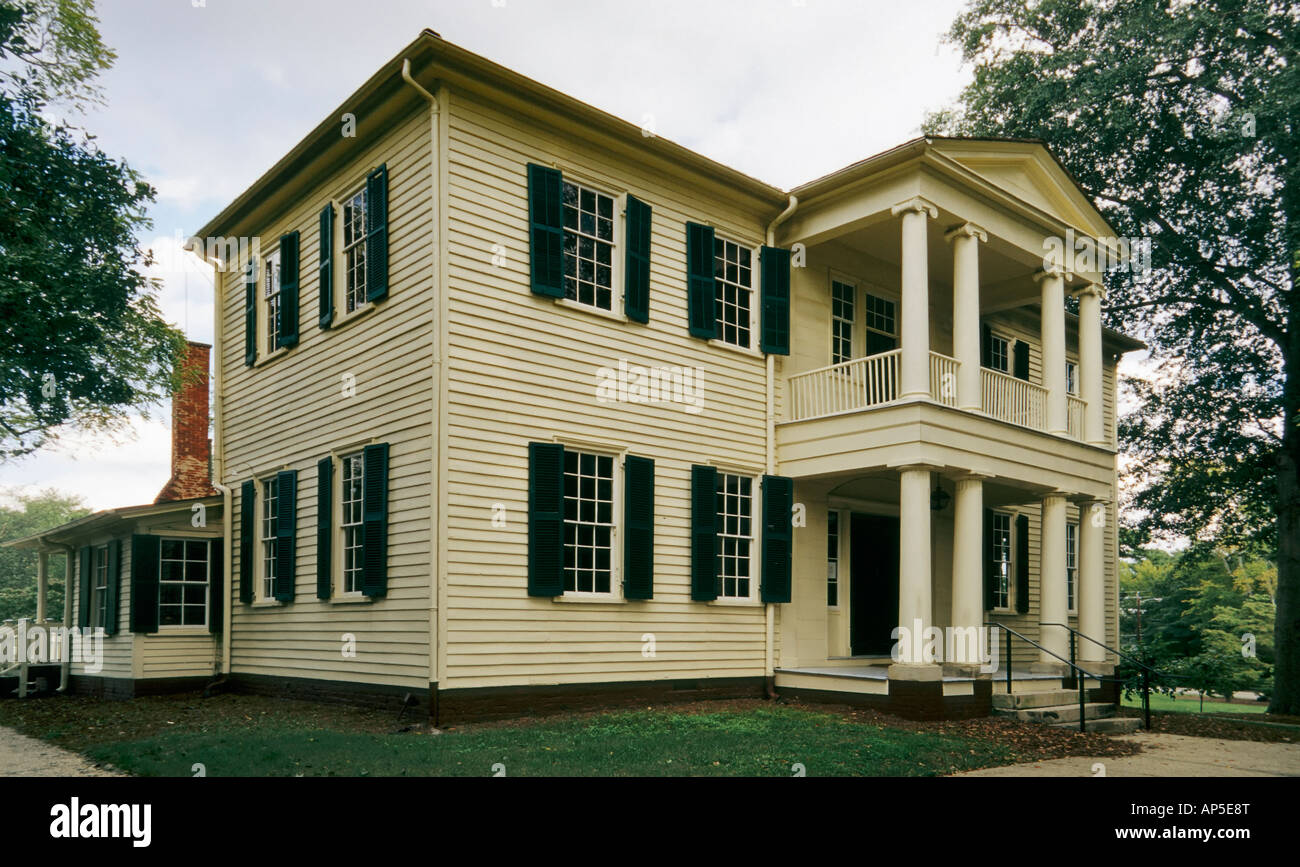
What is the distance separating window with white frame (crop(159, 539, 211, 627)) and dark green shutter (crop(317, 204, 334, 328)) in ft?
16.0

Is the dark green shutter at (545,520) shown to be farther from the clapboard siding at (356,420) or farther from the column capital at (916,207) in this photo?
the column capital at (916,207)

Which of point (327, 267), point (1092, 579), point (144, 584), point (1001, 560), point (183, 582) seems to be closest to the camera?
point (327, 267)

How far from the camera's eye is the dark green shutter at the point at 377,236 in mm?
12516

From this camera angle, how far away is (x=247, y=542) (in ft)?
50.7

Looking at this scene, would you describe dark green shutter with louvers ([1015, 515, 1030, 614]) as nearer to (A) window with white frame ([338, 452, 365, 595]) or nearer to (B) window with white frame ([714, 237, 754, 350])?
(B) window with white frame ([714, 237, 754, 350])

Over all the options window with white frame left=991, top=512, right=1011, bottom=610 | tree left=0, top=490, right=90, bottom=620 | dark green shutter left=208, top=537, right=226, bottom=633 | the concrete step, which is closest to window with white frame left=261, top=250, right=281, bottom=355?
dark green shutter left=208, top=537, right=226, bottom=633

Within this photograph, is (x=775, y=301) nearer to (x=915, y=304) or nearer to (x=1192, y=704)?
(x=915, y=304)

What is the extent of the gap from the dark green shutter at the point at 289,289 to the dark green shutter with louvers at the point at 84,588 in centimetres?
632

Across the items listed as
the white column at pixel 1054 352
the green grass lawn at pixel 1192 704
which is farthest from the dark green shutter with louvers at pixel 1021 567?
the green grass lawn at pixel 1192 704

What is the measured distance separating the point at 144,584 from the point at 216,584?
3.66 ft

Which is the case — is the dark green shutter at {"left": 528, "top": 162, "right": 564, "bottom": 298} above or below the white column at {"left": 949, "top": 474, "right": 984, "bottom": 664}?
above

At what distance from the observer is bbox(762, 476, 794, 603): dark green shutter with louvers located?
1455 cm

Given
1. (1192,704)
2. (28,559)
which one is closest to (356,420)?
(1192,704)
